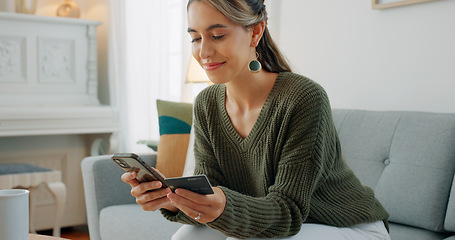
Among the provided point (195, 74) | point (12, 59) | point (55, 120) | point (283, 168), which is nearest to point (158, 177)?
point (283, 168)

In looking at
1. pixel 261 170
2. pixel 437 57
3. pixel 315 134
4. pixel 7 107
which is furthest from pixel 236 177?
pixel 7 107

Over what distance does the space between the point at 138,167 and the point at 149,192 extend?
0.10 m

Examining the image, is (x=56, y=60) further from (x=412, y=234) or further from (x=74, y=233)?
(x=412, y=234)

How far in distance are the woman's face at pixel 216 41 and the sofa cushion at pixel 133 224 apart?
690mm

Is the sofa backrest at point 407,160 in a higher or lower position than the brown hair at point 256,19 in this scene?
lower

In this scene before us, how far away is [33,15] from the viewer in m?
3.27

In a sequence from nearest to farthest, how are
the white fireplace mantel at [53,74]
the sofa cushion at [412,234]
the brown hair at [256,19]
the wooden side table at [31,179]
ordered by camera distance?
the brown hair at [256,19]
the sofa cushion at [412,234]
the wooden side table at [31,179]
the white fireplace mantel at [53,74]

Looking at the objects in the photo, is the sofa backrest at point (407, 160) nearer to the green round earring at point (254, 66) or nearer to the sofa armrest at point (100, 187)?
the green round earring at point (254, 66)

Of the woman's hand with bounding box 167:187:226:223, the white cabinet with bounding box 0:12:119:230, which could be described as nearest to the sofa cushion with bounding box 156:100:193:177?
the white cabinet with bounding box 0:12:119:230

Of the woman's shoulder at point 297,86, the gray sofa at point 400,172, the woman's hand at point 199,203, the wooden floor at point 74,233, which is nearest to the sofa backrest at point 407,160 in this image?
the gray sofa at point 400,172

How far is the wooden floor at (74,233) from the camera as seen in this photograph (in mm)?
3361

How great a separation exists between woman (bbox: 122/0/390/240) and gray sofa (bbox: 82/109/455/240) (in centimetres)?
23

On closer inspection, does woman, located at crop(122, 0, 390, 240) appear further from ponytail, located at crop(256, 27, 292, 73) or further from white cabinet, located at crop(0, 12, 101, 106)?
white cabinet, located at crop(0, 12, 101, 106)

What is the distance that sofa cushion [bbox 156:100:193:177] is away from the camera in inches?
87.9
